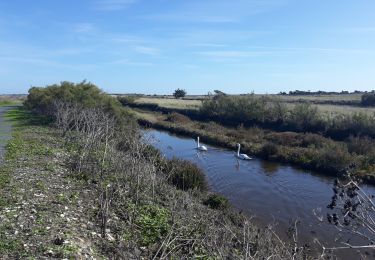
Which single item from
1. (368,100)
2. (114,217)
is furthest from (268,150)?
(368,100)

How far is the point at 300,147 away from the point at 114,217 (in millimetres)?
28764

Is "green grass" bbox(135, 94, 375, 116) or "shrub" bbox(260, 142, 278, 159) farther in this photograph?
"green grass" bbox(135, 94, 375, 116)

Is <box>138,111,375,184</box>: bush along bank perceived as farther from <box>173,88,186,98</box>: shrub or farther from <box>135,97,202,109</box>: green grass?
<box>173,88,186,98</box>: shrub

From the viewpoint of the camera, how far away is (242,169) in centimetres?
3119

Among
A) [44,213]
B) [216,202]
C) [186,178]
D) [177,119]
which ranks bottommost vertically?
[177,119]

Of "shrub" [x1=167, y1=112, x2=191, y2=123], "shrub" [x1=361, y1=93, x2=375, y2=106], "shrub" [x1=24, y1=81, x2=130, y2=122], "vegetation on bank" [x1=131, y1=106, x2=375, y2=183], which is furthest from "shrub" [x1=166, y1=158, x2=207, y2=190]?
"shrub" [x1=361, y1=93, x2=375, y2=106]

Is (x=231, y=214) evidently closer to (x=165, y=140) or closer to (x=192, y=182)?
(x=192, y=182)

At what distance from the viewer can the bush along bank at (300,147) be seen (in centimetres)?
3125

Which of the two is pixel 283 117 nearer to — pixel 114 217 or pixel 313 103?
pixel 313 103

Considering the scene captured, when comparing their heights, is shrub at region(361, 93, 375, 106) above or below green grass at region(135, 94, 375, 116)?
above

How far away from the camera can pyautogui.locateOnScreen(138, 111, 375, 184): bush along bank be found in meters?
31.2

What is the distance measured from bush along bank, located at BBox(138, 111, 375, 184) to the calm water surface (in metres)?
1.32

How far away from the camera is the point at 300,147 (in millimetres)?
39094

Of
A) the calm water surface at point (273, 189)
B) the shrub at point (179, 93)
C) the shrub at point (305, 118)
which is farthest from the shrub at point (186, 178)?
the shrub at point (179, 93)
